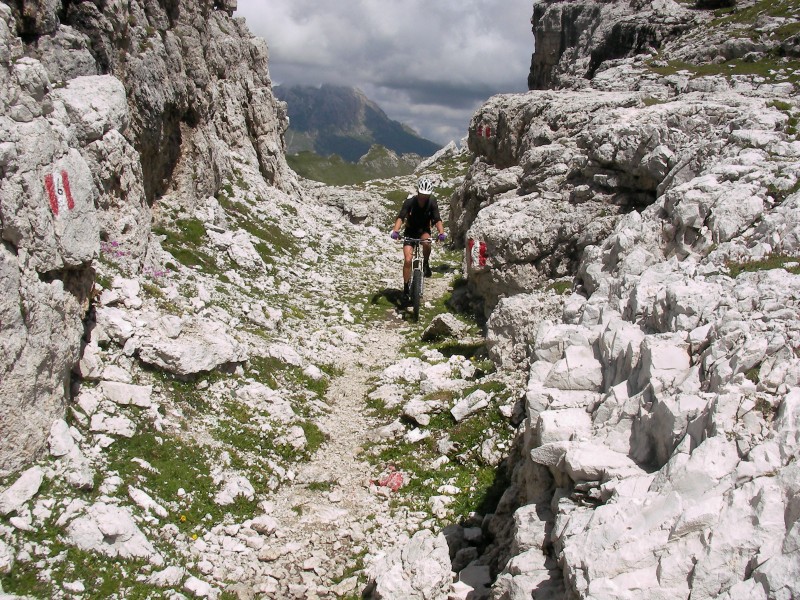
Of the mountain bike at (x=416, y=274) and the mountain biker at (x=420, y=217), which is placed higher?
the mountain biker at (x=420, y=217)

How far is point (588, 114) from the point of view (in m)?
21.7

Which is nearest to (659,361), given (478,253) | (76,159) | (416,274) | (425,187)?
(76,159)

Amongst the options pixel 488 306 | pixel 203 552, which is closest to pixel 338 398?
pixel 203 552

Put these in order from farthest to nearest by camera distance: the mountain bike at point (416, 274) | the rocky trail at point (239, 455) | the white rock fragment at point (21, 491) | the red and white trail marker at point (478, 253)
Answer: the mountain bike at point (416, 274), the red and white trail marker at point (478, 253), the rocky trail at point (239, 455), the white rock fragment at point (21, 491)

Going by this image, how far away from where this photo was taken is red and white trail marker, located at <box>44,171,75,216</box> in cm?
895

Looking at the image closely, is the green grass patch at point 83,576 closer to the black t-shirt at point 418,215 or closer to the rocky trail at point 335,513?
Result: the rocky trail at point 335,513

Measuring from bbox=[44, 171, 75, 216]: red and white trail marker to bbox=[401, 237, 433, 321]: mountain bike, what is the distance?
431 inches

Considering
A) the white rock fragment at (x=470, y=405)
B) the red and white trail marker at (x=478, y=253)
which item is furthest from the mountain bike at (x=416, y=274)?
the white rock fragment at (x=470, y=405)

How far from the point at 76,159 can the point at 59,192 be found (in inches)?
38.0

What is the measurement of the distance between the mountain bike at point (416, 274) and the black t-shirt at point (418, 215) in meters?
0.37

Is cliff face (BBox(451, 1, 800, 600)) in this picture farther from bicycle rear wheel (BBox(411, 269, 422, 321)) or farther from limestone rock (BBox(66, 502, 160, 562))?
limestone rock (BBox(66, 502, 160, 562))

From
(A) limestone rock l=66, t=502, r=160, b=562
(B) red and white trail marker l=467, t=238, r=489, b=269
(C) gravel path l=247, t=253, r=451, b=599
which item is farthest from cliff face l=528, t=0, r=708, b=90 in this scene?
(A) limestone rock l=66, t=502, r=160, b=562

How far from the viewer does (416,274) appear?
1889 cm

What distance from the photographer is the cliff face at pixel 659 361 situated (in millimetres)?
4871
